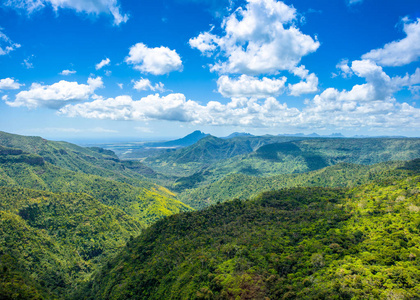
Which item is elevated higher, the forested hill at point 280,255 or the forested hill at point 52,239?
the forested hill at point 280,255

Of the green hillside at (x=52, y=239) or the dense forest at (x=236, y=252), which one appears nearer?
the dense forest at (x=236, y=252)

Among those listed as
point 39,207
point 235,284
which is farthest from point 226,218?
point 39,207

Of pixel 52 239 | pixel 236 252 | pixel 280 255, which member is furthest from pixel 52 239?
pixel 280 255

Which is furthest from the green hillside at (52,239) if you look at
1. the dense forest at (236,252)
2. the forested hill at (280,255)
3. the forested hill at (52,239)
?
the forested hill at (280,255)

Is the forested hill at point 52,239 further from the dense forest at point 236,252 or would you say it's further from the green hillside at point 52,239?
the dense forest at point 236,252

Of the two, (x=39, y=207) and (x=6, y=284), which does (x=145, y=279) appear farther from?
(x=39, y=207)

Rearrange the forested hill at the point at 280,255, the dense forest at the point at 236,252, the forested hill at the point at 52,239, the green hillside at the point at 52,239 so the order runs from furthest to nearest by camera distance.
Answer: the green hillside at the point at 52,239
the forested hill at the point at 52,239
the dense forest at the point at 236,252
the forested hill at the point at 280,255

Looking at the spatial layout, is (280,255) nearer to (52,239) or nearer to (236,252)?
(236,252)

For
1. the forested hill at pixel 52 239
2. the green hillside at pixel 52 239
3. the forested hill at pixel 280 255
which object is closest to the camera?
the forested hill at pixel 280 255
